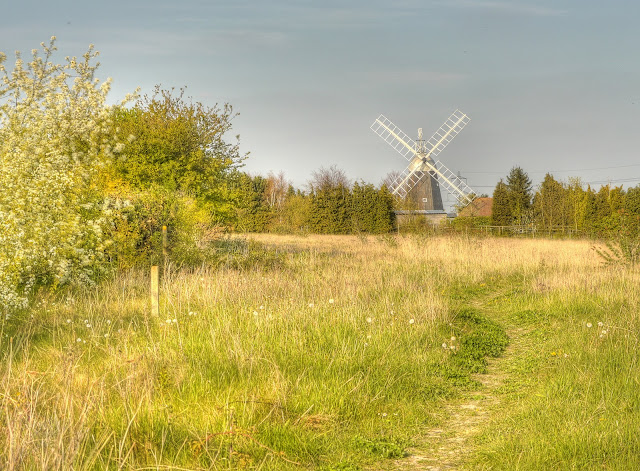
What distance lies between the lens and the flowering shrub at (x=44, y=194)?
908 centimetres

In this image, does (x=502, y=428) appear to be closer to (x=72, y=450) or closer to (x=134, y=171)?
(x=72, y=450)

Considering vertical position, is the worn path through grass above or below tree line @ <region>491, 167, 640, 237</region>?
below

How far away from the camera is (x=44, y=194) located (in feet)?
32.3

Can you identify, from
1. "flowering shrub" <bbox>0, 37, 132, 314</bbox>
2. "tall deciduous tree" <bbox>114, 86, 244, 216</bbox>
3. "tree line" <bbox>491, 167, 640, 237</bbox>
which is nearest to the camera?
"flowering shrub" <bbox>0, 37, 132, 314</bbox>

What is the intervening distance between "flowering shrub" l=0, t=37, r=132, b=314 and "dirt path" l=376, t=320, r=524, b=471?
18.9 ft

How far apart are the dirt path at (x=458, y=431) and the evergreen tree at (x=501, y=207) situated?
3405cm

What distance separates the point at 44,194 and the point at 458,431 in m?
7.56

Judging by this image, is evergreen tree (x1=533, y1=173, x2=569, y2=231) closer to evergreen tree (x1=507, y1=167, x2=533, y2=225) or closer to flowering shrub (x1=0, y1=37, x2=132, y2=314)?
evergreen tree (x1=507, y1=167, x2=533, y2=225)

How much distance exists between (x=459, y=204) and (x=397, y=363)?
44.9m

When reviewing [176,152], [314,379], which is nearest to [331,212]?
[176,152]

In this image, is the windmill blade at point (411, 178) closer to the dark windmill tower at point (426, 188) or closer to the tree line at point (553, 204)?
the dark windmill tower at point (426, 188)

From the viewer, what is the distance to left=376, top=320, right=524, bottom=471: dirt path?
469 centimetres

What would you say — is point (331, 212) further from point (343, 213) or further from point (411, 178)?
point (411, 178)

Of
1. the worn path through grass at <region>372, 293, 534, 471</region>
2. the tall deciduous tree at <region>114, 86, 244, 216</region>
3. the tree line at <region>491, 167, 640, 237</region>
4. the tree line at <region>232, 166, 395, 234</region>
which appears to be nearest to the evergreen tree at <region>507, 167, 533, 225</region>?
the tree line at <region>491, 167, 640, 237</region>
